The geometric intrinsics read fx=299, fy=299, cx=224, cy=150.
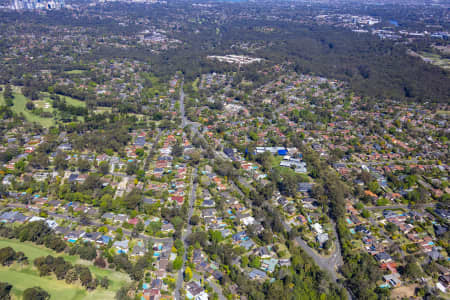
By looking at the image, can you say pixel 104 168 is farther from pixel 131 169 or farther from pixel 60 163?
pixel 60 163

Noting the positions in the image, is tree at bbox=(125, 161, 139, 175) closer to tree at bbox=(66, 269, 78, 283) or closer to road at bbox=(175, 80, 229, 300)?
road at bbox=(175, 80, 229, 300)

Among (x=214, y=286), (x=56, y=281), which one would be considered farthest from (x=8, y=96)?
(x=214, y=286)

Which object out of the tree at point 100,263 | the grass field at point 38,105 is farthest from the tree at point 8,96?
the tree at point 100,263

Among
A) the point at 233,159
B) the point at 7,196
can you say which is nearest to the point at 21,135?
the point at 7,196

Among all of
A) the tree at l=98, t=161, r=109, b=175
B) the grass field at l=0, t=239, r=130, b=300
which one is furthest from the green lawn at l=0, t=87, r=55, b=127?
the grass field at l=0, t=239, r=130, b=300

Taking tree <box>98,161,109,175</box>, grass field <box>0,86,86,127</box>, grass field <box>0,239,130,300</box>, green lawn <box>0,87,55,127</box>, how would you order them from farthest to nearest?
grass field <box>0,86,86,127</box> → green lawn <box>0,87,55,127</box> → tree <box>98,161,109,175</box> → grass field <box>0,239,130,300</box>

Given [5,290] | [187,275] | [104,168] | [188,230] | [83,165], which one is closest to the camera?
[5,290]

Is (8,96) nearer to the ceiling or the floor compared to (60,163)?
nearer to the ceiling

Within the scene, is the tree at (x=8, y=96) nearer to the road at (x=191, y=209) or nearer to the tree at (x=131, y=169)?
the road at (x=191, y=209)
